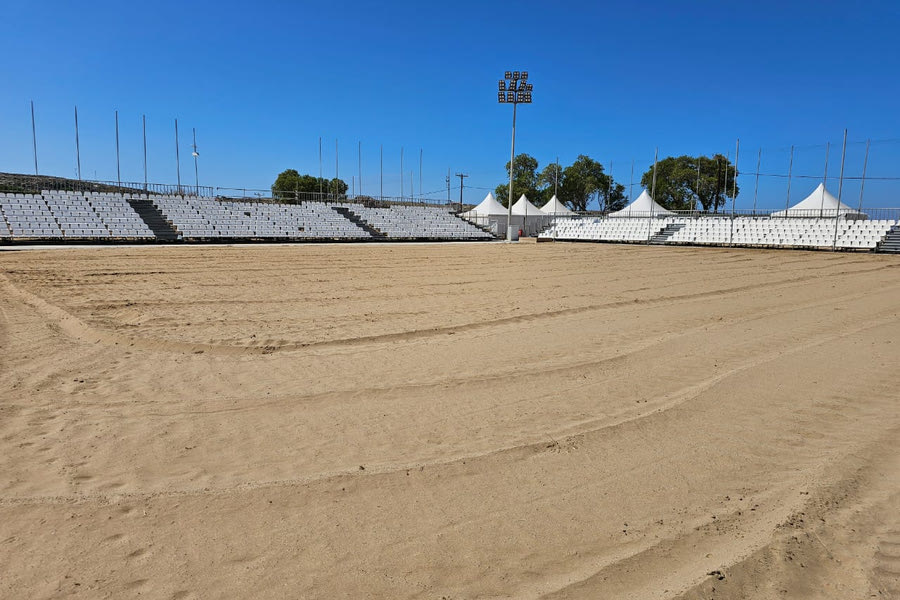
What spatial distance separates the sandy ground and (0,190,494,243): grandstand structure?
23.5 metres

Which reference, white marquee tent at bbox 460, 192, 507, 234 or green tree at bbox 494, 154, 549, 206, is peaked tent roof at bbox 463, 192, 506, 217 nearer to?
white marquee tent at bbox 460, 192, 507, 234

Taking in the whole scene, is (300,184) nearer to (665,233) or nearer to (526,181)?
(526,181)

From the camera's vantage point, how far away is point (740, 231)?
35781 millimetres

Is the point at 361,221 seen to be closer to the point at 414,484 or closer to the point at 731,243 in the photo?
the point at 731,243

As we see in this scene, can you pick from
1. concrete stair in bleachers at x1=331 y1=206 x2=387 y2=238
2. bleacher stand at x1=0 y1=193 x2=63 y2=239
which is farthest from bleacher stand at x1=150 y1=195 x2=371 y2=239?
bleacher stand at x1=0 y1=193 x2=63 y2=239

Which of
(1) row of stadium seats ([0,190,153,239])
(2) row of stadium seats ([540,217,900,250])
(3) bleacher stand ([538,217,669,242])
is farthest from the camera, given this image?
(3) bleacher stand ([538,217,669,242])

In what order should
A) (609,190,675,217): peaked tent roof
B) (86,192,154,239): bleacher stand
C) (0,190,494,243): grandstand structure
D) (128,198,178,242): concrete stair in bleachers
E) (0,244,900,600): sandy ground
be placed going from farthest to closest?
(609,190,675,217): peaked tent roof
(128,198,178,242): concrete stair in bleachers
(86,192,154,239): bleacher stand
(0,190,494,243): grandstand structure
(0,244,900,600): sandy ground

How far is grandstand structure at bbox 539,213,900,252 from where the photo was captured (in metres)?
30.5

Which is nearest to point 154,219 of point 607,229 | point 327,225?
point 327,225

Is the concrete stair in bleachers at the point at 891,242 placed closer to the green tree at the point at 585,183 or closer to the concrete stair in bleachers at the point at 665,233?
the concrete stair in bleachers at the point at 665,233

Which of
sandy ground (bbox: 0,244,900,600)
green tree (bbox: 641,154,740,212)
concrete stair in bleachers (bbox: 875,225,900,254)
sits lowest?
sandy ground (bbox: 0,244,900,600)

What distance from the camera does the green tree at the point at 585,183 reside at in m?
76.6

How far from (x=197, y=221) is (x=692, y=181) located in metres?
55.6

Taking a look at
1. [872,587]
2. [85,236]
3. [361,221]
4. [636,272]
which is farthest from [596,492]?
[361,221]
